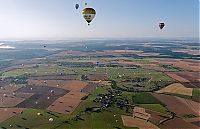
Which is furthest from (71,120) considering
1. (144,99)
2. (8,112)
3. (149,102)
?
(144,99)

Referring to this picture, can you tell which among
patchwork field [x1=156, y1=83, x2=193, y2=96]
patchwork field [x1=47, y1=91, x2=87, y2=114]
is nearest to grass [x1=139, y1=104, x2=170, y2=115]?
patchwork field [x1=156, y1=83, x2=193, y2=96]

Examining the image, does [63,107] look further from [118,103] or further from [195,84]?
[195,84]

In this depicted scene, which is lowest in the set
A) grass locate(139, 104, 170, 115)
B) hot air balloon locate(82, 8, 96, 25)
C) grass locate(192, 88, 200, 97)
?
grass locate(192, 88, 200, 97)

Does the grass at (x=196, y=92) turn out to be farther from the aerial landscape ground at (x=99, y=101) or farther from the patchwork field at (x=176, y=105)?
the patchwork field at (x=176, y=105)

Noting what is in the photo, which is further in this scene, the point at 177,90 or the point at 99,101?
the point at 177,90

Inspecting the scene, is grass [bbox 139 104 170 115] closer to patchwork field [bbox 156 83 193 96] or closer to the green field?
the green field

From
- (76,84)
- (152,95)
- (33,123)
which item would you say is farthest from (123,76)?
(33,123)

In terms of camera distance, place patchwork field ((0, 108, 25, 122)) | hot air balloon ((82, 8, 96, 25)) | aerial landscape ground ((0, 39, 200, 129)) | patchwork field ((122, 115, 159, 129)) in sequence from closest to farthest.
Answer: patchwork field ((122, 115, 159, 129)), hot air balloon ((82, 8, 96, 25)), aerial landscape ground ((0, 39, 200, 129)), patchwork field ((0, 108, 25, 122))

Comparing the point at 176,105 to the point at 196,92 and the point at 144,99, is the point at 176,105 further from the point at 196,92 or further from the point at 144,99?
the point at 196,92
